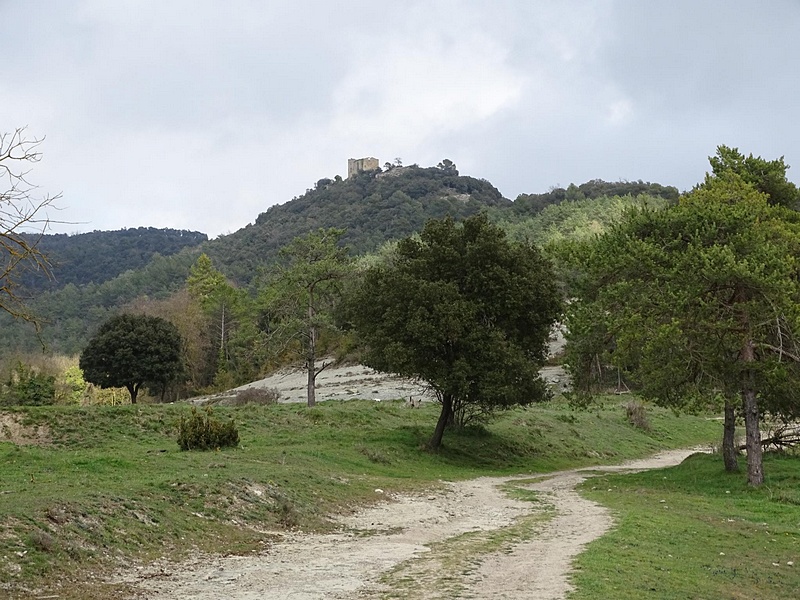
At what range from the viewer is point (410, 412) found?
38.9 metres

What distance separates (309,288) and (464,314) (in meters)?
15.3

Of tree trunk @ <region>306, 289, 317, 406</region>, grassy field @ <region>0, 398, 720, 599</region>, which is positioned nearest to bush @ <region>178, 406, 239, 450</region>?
grassy field @ <region>0, 398, 720, 599</region>

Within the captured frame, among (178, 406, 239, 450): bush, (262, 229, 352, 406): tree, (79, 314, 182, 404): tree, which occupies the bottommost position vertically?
(178, 406, 239, 450): bush

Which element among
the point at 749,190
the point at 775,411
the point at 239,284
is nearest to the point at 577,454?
the point at 775,411

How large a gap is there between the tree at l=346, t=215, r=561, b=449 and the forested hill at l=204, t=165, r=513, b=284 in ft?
373

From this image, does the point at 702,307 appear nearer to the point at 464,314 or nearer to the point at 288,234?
the point at 464,314

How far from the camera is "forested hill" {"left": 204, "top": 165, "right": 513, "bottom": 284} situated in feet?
506

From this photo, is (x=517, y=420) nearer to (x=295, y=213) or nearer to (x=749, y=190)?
(x=749, y=190)

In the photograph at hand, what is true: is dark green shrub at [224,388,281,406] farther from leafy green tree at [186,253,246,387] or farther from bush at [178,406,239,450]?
leafy green tree at [186,253,246,387]

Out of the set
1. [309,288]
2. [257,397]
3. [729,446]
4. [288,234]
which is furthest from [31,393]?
[288,234]

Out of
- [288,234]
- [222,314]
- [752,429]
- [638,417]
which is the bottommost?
[638,417]

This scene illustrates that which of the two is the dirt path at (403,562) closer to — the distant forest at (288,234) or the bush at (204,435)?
the bush at (204,435)

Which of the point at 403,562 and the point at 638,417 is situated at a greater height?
the point at 403,562

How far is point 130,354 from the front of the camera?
49.3m
